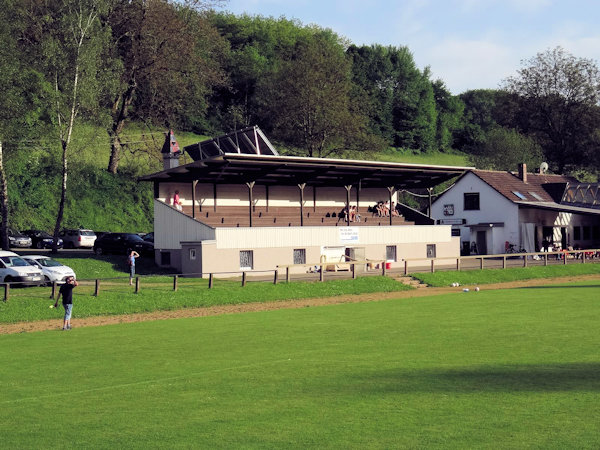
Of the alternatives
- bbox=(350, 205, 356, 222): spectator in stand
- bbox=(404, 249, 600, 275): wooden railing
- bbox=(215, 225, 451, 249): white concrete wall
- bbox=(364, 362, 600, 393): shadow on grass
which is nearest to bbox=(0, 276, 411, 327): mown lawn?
bbox=(215, 225, 451, 249): white concrete wall

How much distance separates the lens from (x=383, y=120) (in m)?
123


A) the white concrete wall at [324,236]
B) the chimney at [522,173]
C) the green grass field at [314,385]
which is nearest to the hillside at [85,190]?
the white concrete wall at [324,236]

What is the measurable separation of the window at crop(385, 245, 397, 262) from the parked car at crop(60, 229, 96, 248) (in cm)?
2445

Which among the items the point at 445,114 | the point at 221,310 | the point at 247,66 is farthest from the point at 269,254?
the point at 445,114

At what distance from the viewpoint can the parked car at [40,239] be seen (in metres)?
65.5

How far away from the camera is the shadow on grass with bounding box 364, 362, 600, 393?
1490 centimetres

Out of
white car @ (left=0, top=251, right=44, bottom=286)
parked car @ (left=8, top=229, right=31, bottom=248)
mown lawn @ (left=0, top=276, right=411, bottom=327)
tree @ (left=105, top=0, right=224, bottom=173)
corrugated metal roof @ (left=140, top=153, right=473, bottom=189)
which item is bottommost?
mown lawn @ (left=0, top=276, right=411, bottom=327)

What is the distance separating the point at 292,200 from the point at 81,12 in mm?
19463

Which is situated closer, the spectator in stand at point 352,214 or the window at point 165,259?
the window at point 165,259

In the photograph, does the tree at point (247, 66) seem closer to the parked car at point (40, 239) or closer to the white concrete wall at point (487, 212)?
the white concrete wall at point (487, 212)

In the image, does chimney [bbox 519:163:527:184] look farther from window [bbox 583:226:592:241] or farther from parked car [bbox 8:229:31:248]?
parked car [bbox 8:229:31:248]

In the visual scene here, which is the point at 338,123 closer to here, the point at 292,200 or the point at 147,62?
the point at 147,62

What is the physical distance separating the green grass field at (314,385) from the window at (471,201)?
4442cm

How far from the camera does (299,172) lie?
2196 inches
